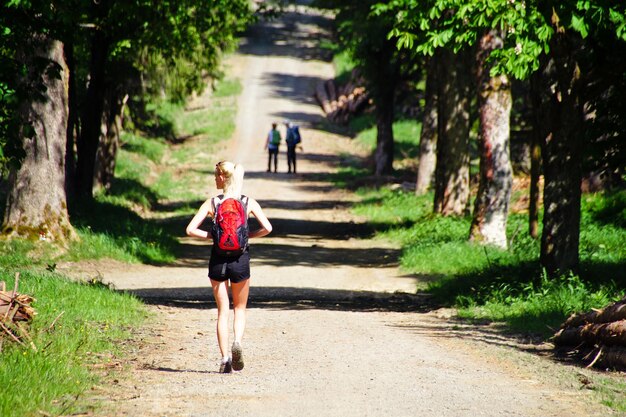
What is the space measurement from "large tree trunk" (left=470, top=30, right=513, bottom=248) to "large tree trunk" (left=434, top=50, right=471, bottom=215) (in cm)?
391

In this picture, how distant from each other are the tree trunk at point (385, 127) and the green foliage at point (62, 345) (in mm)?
22885

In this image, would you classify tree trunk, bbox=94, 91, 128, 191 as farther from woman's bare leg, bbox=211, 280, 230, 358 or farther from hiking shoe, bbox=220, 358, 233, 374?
hiking shoe, bbox=220, 358, 233, 374

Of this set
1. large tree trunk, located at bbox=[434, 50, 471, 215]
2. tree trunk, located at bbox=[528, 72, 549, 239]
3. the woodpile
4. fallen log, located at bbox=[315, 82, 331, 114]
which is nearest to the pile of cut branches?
tree trunk, located at bbox=[528, 72, 549, 239]

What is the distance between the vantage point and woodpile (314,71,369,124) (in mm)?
57256

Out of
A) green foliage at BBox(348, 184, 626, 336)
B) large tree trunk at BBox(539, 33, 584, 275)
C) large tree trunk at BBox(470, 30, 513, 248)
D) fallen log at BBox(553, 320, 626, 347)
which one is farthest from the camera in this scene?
large tree trunk at BBox(470, 30, 513, 248)

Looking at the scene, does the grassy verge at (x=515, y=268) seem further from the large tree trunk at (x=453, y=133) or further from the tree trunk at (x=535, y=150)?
the large tree trunk at (x=453, y=133)

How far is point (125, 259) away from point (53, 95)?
3.43 m

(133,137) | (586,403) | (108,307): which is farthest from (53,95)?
Result: (133,137)

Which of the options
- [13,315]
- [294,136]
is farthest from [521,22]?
[294,136]

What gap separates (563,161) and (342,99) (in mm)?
45959

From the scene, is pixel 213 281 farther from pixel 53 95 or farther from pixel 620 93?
pixel 53 95

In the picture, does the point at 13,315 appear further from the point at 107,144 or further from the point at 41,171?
the point at 107,144

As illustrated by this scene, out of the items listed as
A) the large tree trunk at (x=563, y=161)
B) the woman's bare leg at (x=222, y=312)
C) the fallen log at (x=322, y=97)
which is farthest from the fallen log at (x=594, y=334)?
the fallen log at (x=322, y=97)

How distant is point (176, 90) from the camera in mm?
33219
